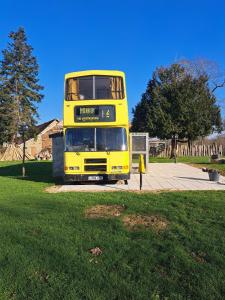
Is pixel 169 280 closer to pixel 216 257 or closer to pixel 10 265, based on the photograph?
pixel 216 257

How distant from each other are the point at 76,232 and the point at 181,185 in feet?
25.0

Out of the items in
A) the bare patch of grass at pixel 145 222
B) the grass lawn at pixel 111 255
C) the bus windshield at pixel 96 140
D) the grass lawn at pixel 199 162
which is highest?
the bus windshield at pixel 96 140

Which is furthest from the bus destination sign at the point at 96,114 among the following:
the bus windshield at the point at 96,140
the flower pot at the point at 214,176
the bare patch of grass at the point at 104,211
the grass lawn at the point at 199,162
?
the grass lawn at the point at 199,162

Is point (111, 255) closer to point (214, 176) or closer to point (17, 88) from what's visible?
point (214, 176)

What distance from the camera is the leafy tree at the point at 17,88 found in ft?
163

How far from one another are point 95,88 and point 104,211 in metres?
7.24

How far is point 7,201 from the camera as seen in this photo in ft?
33.0

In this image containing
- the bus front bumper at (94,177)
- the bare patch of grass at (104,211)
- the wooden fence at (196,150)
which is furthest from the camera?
the wooden fence at (196,150)

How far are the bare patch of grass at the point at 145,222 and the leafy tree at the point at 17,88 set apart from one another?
43.2 metres

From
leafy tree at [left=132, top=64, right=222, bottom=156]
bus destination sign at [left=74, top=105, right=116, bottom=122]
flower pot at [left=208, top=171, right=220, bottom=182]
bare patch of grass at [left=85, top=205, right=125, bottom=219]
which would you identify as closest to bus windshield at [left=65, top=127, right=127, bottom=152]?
bus destination sign at [left=74, top=105, right=116, bottom=122]

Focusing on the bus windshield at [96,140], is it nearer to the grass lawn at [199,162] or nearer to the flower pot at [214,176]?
the flower pot at [214,176]

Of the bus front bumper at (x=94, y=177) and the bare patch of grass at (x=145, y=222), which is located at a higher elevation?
the bus front bumper at (x=94, y=177)

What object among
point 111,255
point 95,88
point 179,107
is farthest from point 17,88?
point 111,255

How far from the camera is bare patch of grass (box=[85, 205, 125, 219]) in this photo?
8.18 metres
